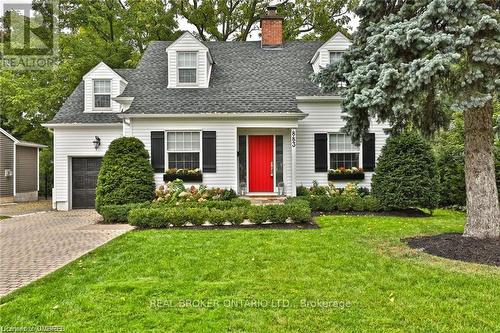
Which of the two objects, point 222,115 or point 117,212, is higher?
point 222,115

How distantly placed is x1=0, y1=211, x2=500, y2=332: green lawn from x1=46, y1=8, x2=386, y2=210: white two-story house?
656cm

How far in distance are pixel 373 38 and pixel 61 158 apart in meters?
12.8

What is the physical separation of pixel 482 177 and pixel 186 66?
11010mm

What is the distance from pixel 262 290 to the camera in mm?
4449

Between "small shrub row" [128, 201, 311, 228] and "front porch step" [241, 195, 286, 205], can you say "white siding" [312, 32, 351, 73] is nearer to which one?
"front porch step" [241, 195, 286, 205]

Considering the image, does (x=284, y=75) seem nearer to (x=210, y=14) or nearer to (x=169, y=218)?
(x=169, y=218)

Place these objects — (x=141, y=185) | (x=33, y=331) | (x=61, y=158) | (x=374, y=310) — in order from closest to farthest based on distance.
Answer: (x=33, y=331) → (x=374, y=310) → (x=141, y=185) → (x=61, y=158)

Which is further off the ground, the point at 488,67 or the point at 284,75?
the point at 284,75

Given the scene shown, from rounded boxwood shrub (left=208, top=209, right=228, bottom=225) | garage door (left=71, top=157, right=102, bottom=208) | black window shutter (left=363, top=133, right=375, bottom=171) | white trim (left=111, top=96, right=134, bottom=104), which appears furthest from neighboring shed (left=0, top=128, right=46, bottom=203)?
black window shutter (left=363, top=133, right=375, bottom=171)

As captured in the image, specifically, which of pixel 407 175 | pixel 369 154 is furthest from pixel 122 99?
pixel 407 175

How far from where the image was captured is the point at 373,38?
21.1 feet

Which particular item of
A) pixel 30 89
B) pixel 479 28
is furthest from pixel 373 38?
pixel 30 89

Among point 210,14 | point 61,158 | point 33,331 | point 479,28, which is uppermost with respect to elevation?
point 210,14

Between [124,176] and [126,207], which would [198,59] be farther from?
[126,207]
